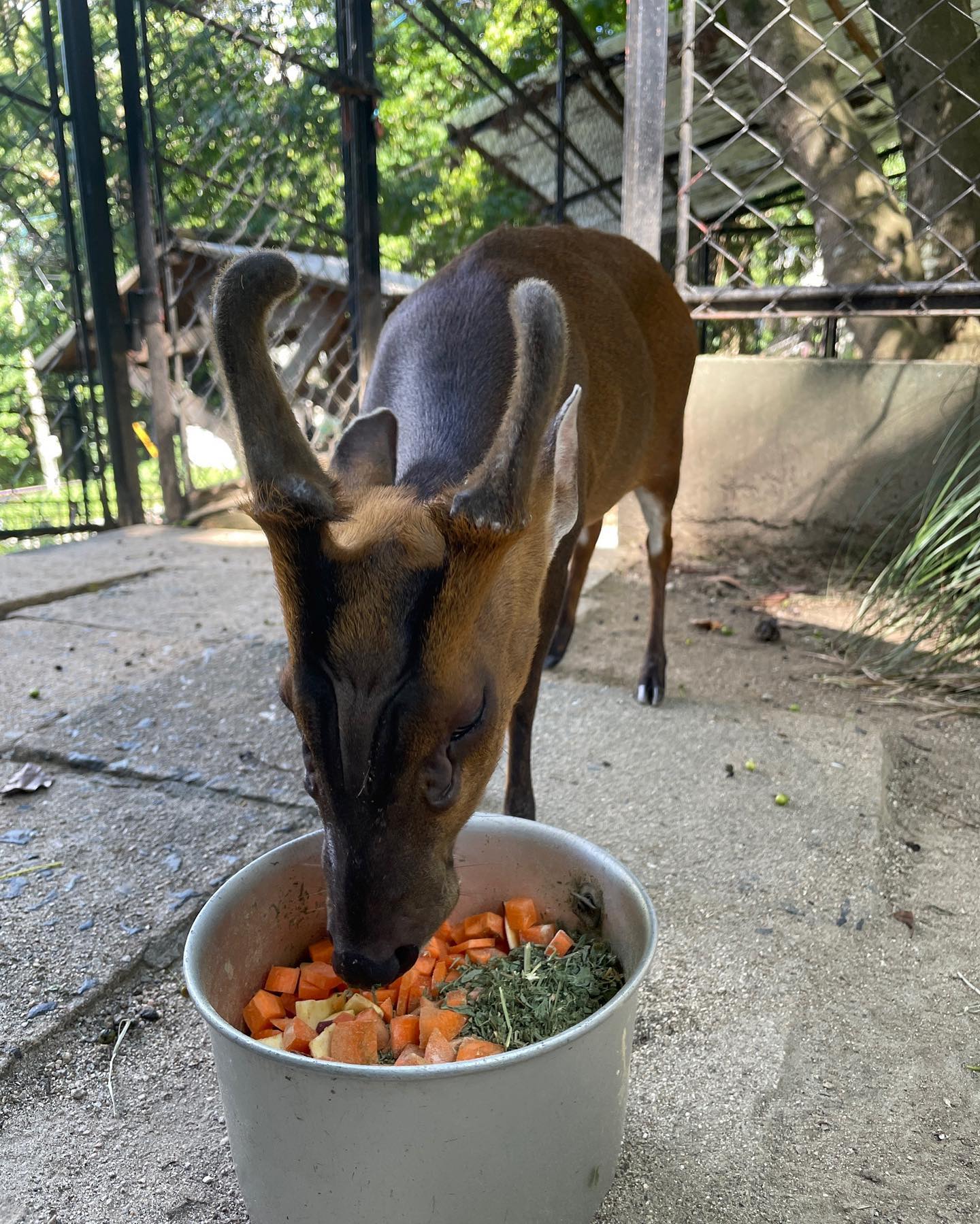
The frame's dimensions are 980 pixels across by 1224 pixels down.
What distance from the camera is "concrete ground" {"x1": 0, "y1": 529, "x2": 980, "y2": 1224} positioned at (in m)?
1.61

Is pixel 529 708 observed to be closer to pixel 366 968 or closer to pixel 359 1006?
pixel 359 1006

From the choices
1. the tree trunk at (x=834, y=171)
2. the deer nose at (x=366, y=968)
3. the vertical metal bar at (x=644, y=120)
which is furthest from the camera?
the tree trunk at (x=834, y=171)

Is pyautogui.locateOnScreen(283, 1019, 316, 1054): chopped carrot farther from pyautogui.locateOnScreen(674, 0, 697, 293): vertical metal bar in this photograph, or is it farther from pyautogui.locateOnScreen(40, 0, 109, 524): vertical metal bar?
pyautogui.locateOnScreen(40, 0, 109, 524): vertical metal bar

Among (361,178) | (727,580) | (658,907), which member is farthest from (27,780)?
(361,178)

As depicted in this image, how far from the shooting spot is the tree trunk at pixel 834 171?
18.3 feet

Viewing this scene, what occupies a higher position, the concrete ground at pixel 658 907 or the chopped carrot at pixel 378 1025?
the chopped carrot at pixel 378 1025

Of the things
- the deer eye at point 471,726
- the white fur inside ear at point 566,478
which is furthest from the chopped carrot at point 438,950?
the white fur inside ear at point 566,478

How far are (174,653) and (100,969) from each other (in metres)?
2.01

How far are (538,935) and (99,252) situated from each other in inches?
211

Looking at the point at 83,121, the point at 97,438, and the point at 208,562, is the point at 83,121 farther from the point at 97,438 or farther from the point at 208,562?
the point at 208,562

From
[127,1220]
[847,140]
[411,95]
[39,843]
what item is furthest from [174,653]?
[411,95]

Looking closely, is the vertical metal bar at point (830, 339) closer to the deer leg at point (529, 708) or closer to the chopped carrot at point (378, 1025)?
the deer leg at point (529, 708)

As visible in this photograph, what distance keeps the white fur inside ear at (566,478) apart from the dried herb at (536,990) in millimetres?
793

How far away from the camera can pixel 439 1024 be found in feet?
5.21
